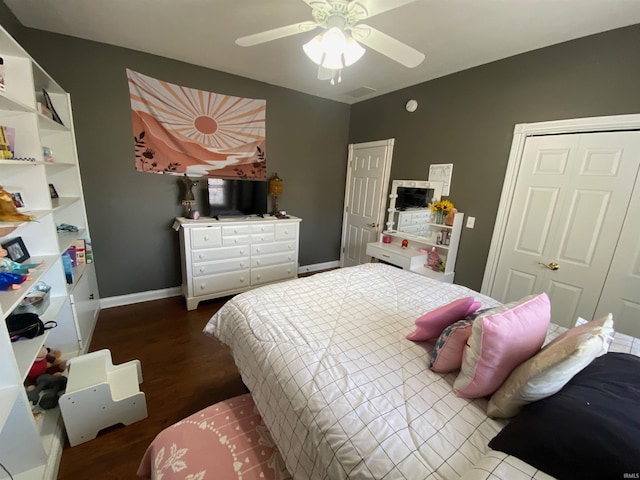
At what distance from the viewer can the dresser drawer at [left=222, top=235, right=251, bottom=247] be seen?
2.87 metres

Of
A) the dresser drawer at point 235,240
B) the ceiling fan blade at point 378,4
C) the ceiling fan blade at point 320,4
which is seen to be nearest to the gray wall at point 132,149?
the dresser drawer at point 235,240

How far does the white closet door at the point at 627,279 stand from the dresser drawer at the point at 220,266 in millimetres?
3225

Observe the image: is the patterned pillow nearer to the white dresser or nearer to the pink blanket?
the pink blanket

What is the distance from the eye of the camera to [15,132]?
1.48m

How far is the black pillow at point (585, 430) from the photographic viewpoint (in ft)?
1.87

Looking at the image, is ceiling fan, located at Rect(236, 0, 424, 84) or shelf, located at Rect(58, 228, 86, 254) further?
shelf, located at Rect(58, 228, 86, 254)

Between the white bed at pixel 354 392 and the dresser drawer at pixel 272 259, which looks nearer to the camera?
the white bed at pixel 354 392

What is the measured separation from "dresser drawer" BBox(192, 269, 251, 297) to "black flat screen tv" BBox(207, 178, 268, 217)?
70 centimetres

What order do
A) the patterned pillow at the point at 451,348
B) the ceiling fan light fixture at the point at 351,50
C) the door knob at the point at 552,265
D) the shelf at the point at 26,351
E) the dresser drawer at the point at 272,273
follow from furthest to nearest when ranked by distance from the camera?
the dresser drawer at the point at 272,273 < the door knob at the point at 552,265 < the ceiling fan light fixture at the point at 351,50 < the shelf at the point at 26,351 < the patterned pillow at the point at 451,348

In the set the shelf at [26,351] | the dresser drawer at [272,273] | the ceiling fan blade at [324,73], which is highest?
the ceiling fan blade at [324,73]

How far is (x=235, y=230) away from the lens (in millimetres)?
2902

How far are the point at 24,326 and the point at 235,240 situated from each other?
174 centimetres

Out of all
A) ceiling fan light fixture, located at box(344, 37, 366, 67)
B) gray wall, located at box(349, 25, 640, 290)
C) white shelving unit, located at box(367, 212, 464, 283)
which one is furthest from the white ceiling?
white shelving unit, located at box(367, 212, 464, 283)

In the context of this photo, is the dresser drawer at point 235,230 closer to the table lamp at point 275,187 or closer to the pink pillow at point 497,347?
the table lamp at point 275,187
